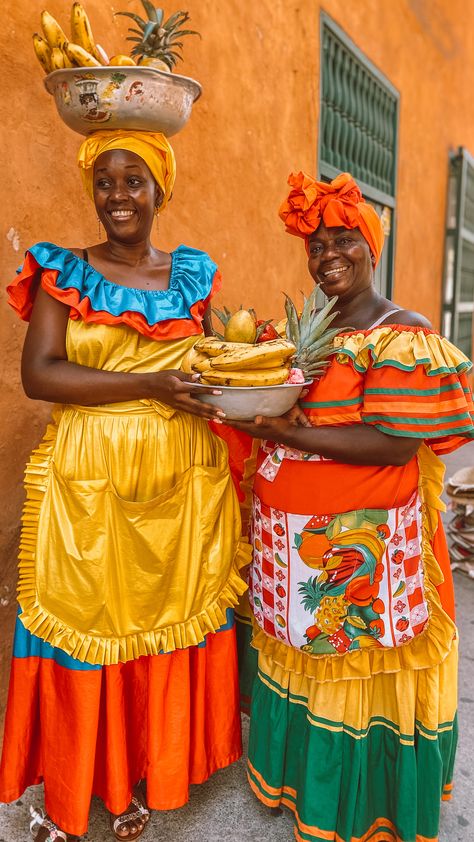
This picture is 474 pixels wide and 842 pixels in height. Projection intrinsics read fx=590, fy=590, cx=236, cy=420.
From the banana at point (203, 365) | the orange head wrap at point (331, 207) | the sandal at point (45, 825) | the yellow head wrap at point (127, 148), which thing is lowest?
the sandal at point (45, 825)

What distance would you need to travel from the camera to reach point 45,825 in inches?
81.4

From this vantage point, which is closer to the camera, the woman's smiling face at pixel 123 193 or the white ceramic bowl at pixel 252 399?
the white ceramic bowl at pixel 252 399

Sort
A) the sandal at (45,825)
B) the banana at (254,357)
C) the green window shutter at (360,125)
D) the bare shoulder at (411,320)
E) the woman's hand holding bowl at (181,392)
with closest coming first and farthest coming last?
the banana at (254,357) < the woman's hand holding bowl at (181,392) < the bare shoulder at (411,320) < the sandal at (45,825) < the green window shutter at (360,125)

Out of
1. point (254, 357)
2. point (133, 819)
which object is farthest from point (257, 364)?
point (133, 819)

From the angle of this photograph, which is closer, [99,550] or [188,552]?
[99,550]

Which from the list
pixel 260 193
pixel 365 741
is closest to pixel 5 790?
pixel 365 741

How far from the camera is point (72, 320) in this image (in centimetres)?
183

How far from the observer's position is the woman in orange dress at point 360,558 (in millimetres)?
1769

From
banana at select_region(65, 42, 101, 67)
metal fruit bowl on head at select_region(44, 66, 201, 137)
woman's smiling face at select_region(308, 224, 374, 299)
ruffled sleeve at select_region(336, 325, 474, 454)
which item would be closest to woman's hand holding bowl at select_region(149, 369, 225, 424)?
ruffled sleeve at select_region(336, 325, 474, 454)

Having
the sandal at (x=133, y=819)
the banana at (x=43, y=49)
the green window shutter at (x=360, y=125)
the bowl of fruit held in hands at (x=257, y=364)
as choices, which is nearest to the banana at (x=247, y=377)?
the bowl of fruit held in hands at (x=257, y=364)

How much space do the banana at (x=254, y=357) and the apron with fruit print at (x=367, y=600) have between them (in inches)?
9.1

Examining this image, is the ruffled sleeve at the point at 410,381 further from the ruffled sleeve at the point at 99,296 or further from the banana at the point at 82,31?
the banana at the point at 82,31

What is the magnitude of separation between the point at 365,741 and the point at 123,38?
3.18 meters

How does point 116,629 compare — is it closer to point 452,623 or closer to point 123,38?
point 452,623
